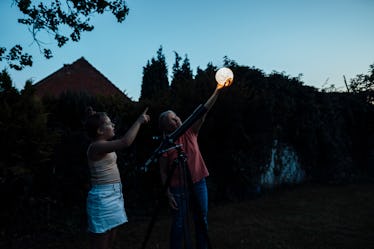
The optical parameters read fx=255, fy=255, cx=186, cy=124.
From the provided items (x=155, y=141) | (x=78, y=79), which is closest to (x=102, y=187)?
(x=155, y=141)

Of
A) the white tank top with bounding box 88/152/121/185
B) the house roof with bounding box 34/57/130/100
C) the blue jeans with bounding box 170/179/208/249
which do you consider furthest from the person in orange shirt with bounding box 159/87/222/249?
the house roof with bounding box 34/57/130/100

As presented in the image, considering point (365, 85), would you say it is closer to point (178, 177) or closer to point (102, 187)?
point (178, 177)

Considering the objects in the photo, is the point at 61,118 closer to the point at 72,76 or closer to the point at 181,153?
the point at 181,153

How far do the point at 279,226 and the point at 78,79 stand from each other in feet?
62.6

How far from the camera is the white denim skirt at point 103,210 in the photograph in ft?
7.28

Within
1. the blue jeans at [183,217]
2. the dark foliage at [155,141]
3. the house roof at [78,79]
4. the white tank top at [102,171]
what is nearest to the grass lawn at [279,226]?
the dark foliage at [155,141]

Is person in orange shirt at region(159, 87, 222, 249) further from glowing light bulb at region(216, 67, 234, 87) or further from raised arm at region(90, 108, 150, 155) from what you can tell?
raised arm at region(90, 108, 150, 155)

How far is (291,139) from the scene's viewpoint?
930 centimetres

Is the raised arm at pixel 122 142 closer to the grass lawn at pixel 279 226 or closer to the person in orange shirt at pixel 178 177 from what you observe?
the person in orange shirt at pixel 178 177

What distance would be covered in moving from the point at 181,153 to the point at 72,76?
20.0m

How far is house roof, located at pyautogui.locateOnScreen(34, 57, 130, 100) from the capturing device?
62.2ft

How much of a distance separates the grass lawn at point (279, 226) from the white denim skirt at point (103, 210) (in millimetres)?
1777

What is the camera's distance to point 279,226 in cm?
471

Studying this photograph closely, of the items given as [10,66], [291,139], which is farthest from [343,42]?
[10,66]
